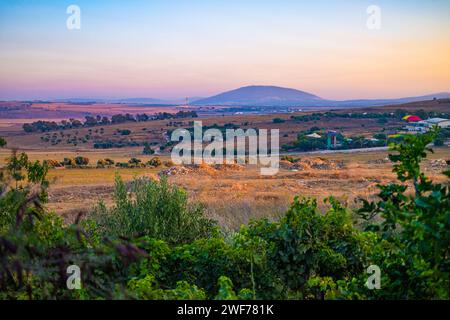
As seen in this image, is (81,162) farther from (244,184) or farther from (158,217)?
(158,217)

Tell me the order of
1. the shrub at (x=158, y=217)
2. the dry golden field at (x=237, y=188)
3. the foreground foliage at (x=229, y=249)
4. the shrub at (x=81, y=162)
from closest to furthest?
1. the foreground foliage at (x=229, y=249)
2. the shrub at (x=158, y=217)
3. the dry golden field at (x=237, y=188)
4. the shrub at (x=81, y=162)

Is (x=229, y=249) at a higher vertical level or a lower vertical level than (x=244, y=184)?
higher

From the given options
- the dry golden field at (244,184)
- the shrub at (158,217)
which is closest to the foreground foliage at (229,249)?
the shrub at (158,217)

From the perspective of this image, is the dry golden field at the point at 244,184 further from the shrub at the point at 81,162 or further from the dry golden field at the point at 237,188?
the shrub at the point at 81,162

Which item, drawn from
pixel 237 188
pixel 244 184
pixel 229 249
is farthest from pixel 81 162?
pixel 229 249

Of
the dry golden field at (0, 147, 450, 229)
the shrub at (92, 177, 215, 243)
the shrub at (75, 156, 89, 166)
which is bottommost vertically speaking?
the shrub at (75, 156, 89, 166)

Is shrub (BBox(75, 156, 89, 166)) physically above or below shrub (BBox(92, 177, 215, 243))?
below

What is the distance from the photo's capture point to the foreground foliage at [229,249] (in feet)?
9.97

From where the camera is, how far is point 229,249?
5148 millimetres

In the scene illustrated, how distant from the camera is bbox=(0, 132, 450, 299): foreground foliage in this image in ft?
9.97

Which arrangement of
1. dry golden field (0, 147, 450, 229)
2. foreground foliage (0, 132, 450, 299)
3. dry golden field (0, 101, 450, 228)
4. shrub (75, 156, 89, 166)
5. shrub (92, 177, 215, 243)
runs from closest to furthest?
foreground foliage (0, 132, 450, 299) → shrub (92, 177, 215, 243) → dry golden field (0, 147, 450, 229) → dry golden field (0, 101, 450, 228) → shrub (75, 156, 89, 166)

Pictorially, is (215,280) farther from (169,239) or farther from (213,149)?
(213,149)

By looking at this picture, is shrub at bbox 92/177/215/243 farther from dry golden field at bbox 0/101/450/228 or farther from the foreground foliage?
dry golden field at bbox 0/101/450/228

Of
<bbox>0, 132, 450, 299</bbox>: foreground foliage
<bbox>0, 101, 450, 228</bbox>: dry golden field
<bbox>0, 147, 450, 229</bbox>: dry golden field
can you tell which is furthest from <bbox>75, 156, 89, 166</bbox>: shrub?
<bbox>0, 132, 450, 299</bbox>: foreground foliage
